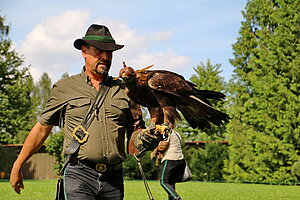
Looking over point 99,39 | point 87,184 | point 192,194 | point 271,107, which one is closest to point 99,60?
point 99,39

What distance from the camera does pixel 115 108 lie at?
4.48m

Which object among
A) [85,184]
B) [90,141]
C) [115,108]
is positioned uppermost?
[115,108]

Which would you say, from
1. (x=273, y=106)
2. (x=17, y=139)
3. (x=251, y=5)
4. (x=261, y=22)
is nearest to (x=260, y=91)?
(x=273, y=106)

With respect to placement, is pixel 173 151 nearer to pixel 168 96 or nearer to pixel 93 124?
pixel 168 96

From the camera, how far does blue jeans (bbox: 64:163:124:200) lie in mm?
4230

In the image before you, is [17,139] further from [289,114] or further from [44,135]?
[44,135]

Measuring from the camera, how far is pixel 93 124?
4.34 m

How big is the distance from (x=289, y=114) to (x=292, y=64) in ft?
9.07

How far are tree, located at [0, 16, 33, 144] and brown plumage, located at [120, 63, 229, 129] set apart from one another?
116ft

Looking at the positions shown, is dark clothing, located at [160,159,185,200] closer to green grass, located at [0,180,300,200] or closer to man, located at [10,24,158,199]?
green grass, located at [0,180,300,200]

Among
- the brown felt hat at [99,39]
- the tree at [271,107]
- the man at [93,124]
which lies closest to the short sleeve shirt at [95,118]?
the man at [93,124]

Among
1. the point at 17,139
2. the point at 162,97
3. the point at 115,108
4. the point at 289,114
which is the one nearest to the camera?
the point at 115,108

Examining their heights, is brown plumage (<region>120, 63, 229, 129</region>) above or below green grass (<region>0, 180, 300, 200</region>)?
above

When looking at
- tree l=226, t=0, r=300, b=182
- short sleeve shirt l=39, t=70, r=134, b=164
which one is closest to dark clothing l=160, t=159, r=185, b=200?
short sleeve shirt l=39, t=70, r=134, b=164
